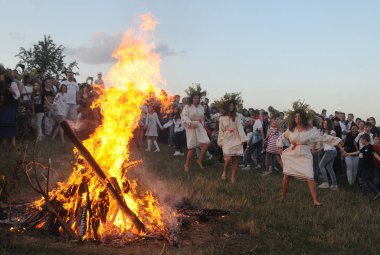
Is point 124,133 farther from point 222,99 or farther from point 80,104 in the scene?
point 80,104

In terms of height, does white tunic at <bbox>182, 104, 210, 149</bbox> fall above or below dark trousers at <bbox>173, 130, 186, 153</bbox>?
above

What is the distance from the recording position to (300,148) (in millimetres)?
9945

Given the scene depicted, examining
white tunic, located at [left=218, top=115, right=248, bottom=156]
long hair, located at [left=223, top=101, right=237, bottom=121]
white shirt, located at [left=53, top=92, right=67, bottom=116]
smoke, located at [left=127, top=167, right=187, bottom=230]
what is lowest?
smoke, located at [left=127, top=167, right=187, bottom=230]

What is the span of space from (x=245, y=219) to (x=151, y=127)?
10.8m

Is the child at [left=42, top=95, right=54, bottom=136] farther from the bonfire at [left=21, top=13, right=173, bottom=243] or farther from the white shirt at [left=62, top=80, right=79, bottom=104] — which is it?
the bonfire at [left=21, top=13, right=173, bottom=243]

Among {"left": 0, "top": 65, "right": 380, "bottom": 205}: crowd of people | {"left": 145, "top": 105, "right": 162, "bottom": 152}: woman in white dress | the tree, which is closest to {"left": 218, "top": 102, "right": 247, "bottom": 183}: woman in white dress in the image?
{"left": 0, "top": 65, "right": 380, "bottom": 205}: crowd of people

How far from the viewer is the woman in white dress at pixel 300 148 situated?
385 inches

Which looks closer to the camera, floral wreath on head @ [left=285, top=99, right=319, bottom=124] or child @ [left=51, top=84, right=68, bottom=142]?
floral wreath on head @ [left=285, top=99, right=319, bottom=124]

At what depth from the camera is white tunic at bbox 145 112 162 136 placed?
17.7 m

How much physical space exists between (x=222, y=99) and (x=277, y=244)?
668 centimetres

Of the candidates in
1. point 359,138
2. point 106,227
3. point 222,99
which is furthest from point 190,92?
point 106,227

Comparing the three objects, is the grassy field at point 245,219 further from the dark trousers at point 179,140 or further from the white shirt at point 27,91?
the dark trousers at point 179,140

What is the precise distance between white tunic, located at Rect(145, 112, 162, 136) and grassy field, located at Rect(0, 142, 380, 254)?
4.91m

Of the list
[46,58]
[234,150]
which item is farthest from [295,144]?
[46,58]
